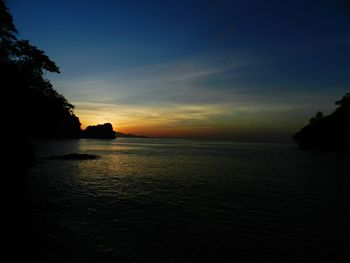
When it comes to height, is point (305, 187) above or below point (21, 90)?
below

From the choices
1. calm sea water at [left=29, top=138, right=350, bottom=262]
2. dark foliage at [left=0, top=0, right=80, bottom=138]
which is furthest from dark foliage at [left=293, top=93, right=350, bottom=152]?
dark foliage at [left=0, top=0, right=80, bottom=138]

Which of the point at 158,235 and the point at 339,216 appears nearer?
the point at 158,235

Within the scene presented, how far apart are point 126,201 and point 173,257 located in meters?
10.9

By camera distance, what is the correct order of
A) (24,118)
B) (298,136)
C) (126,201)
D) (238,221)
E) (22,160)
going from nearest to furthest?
1. (238,221)
2. (126,201)
3. (24,118)
4. (22,160)
5. (298,136)

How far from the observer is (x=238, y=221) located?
15648 millimetres

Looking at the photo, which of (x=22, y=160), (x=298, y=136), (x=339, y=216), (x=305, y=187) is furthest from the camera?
(x=298, y=136)

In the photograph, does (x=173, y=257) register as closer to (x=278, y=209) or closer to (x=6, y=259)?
(x=6, y=259)

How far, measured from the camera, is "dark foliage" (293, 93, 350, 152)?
106m

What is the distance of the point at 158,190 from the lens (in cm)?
2530

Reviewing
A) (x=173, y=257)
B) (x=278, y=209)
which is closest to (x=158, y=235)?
(x=173, y=257)

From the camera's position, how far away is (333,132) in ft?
374

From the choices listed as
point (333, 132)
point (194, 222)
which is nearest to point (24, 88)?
point (194, 222)

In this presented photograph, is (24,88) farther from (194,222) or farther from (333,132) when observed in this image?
(333,132)

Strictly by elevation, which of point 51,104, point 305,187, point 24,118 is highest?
point 51,104
